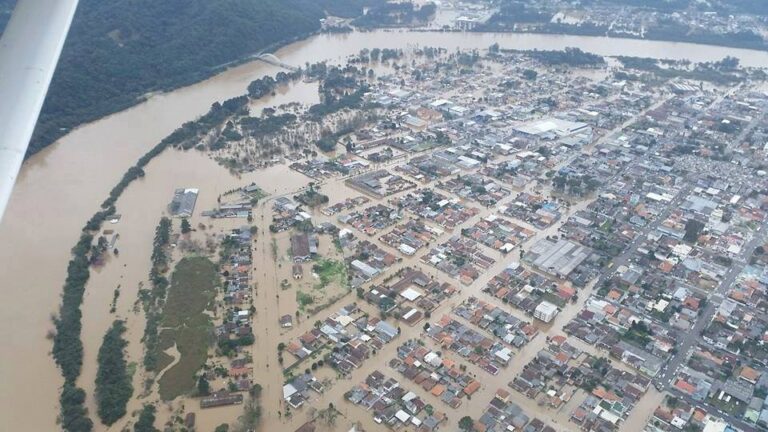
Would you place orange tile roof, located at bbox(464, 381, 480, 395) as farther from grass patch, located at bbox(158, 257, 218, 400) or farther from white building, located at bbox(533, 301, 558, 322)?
grass patch, located at bbox(158, 257, 218, 400)

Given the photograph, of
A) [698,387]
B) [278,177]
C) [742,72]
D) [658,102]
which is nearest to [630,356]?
[698,387]

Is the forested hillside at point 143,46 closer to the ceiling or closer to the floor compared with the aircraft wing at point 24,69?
closer to the floor

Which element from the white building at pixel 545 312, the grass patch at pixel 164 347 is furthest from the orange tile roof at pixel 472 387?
the grass patch at pixel 164 347

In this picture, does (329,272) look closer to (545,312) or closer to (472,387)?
(472,387)

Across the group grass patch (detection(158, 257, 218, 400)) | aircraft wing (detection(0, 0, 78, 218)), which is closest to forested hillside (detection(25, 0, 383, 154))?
grass patch (detection(158, 257, 218, 400))

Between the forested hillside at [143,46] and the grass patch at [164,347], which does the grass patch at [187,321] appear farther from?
the forested hillside at [143,46]

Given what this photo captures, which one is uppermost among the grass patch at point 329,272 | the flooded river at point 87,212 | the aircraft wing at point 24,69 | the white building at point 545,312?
the aircraft wing at point 24,69

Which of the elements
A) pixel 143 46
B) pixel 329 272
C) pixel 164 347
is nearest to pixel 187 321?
pixel 164 347
